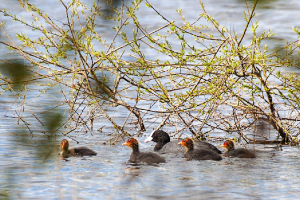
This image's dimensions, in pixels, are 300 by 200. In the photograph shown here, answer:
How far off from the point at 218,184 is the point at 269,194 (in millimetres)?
618

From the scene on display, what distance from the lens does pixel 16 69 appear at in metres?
1.32

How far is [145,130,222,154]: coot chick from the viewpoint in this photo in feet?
27.3

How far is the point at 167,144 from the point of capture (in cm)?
859

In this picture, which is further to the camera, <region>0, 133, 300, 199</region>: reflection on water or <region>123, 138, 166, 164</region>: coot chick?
<region>123, 138, 166, 164</region>: coot chick

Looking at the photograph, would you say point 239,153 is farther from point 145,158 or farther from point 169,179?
point 169,179

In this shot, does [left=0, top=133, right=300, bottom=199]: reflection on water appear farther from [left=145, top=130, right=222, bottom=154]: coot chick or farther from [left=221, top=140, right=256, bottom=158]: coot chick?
[left=145, top=130, right=222, bottom=154]: coot chick

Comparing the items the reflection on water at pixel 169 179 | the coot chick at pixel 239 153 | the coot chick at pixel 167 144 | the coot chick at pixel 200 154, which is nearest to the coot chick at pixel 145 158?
the reflection on water at pixel 169 179

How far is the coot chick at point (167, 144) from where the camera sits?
27.3 feet

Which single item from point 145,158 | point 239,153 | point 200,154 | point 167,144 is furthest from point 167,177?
point 167,144

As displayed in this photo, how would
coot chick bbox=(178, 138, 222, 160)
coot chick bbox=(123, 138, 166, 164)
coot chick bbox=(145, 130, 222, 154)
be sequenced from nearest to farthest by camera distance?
coot chick bbox=(123, 138, 166, 164), coot chick bbox=(178, 138, 222, 160), coot chick bbox=(145, 130, 222, 154)

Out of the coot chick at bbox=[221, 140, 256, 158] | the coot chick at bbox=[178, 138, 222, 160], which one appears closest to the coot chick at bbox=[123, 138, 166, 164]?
the coot chick at bbox=[178, 138, 222, 160]

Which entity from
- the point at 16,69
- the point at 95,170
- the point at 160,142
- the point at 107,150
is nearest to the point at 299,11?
the point at 16,69

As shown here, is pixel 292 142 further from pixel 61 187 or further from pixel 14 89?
pixel 14 89

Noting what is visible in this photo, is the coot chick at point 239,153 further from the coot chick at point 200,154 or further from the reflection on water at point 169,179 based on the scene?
the coot chick at point 200,154
